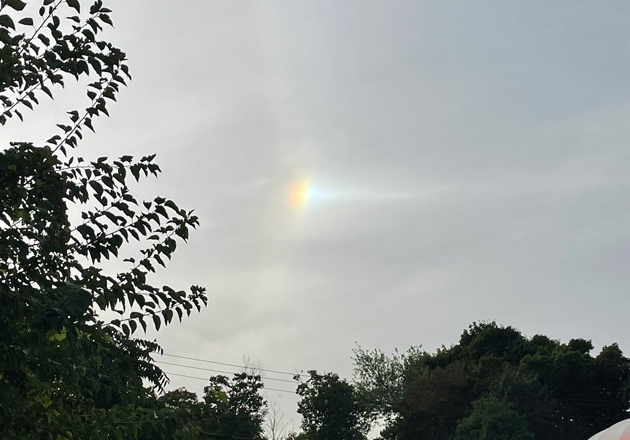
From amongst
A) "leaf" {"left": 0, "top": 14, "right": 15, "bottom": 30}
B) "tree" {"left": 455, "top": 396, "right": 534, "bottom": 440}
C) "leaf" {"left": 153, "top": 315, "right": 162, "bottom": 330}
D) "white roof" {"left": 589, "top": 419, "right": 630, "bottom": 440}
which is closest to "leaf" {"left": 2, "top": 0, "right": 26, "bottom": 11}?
"leaf" {"left": 0, "top": 14, "right": 15, "bottom": 30}

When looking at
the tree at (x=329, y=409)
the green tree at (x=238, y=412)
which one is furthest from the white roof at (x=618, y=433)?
the tree at (x=329, y=409)

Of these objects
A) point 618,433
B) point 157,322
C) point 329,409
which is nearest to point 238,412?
point 329,409

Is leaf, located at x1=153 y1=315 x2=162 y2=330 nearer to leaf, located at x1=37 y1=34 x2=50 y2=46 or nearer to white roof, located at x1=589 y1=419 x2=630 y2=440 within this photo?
leaf, located at x1=37 y1=34 x2=50 y2=46

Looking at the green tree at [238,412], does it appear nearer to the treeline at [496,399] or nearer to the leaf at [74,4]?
the treeline at [496,399]

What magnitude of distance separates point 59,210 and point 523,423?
52.0 meters

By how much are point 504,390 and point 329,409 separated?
12910mm

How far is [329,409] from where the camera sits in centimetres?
5834

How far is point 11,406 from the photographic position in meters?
5.70

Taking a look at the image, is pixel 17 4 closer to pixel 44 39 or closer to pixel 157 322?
pixel 44 39

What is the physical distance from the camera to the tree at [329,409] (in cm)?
5806

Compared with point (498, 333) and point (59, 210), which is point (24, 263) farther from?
point (498, 333)

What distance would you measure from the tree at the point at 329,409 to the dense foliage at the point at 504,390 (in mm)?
3855

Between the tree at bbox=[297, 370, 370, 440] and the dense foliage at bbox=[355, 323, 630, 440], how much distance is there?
385cm

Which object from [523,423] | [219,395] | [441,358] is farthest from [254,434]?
[219,395]
